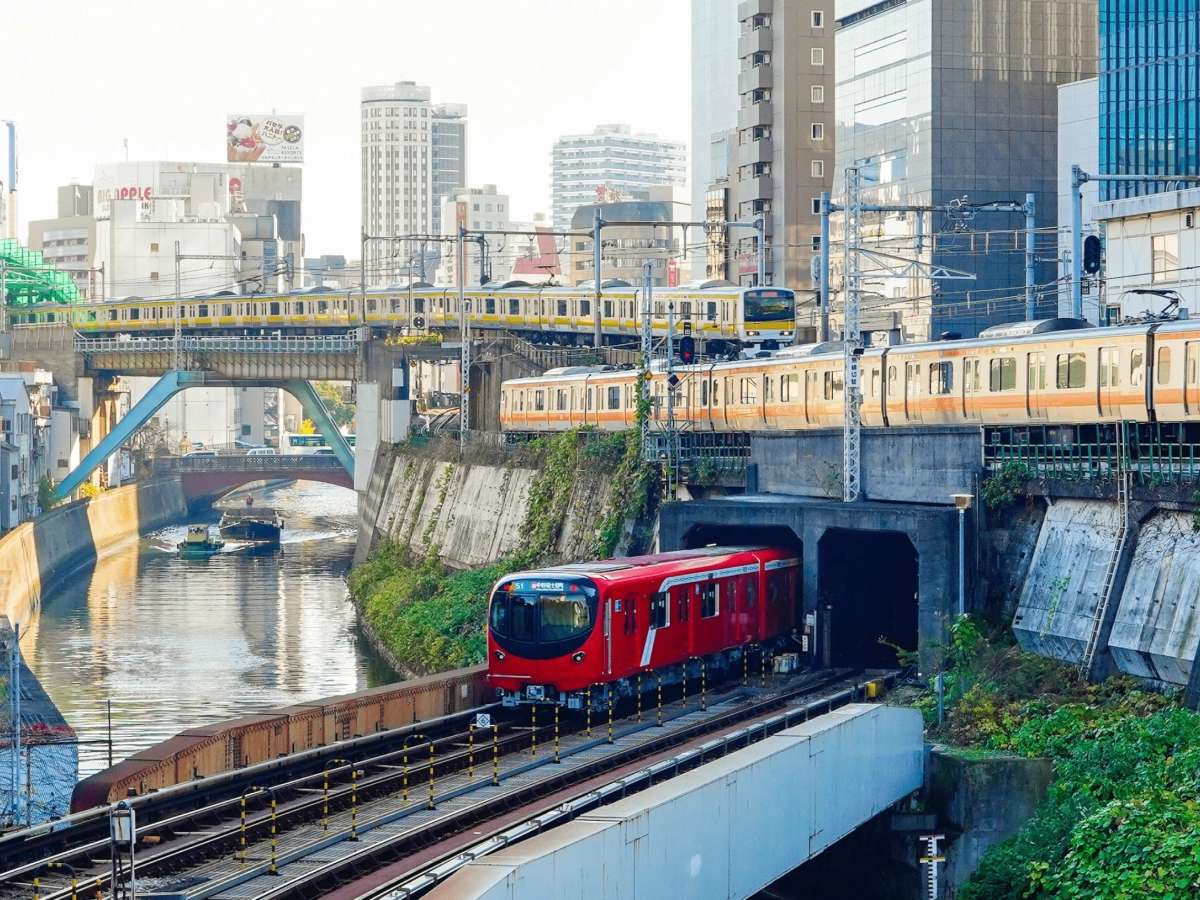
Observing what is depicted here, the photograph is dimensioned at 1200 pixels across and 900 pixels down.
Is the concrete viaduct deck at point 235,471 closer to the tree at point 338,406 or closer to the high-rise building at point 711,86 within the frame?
the high-rise building at point 711,86

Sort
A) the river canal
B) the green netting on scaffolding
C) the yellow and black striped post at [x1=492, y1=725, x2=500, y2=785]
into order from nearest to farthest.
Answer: the yellow and black striped post at [x1=492, y1=725, x2=500, y2=785]
the river canal
the green netting on scaffolding

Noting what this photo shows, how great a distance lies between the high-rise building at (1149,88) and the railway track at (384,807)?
1670 inches

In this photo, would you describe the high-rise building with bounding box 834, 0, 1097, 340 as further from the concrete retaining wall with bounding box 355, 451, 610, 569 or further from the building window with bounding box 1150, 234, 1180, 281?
the building window with bounding box 1150, 234, 1180, 281

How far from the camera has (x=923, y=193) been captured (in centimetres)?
7306

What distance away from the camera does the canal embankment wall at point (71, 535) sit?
59.7m

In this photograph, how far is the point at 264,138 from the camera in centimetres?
18675

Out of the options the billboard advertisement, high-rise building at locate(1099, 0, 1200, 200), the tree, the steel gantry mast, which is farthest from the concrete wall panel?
the billboard advertisement

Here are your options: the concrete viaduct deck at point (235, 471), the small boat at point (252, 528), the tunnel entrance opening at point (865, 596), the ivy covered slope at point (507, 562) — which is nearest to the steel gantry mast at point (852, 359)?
the tunnel entrance opening at point (865, 596)

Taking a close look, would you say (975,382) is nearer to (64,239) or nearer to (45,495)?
(45,495)

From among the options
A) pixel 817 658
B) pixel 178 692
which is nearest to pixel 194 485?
pixel 178 692

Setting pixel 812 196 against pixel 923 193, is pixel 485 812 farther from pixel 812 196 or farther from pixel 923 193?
pixel 812 196

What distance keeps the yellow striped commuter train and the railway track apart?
1419 inches

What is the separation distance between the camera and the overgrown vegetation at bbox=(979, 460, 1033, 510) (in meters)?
31.5

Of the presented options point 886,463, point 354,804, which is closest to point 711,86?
point 886,463
